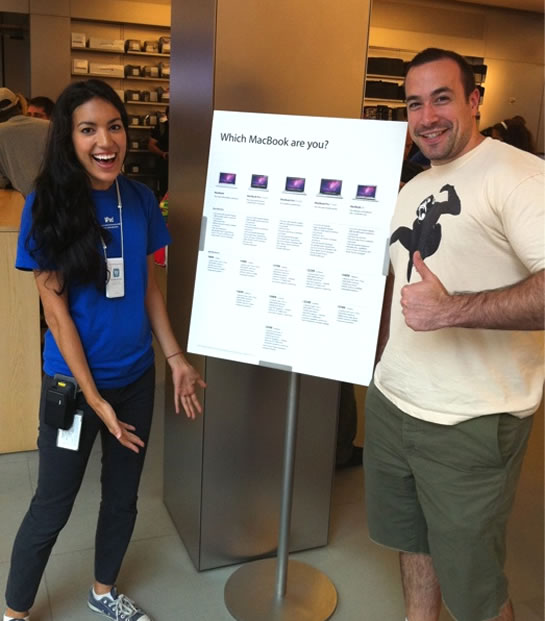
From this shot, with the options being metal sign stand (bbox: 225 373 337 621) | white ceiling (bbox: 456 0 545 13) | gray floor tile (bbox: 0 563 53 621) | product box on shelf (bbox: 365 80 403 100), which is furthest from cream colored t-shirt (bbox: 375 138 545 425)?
white ceiling (bbox: 456 0 545 13)

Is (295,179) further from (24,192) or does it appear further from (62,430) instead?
(24,192)

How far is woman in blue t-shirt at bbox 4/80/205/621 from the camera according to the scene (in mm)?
1574

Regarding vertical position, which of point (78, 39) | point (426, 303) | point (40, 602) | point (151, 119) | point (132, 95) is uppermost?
→ point (78, 39)

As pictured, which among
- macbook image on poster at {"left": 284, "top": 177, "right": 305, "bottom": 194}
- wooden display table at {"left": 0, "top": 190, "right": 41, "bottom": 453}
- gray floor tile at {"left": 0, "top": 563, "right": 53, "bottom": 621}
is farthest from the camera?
wooden display table at {"left": 0, "top": 190, "right": 41, "bottom": 453}

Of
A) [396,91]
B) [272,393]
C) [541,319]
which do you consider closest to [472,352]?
[541,319]

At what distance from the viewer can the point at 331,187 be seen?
65.3 inches

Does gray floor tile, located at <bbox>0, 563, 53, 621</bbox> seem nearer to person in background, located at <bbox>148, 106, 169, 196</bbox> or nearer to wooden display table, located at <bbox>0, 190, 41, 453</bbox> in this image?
wooden display table, located at <bbox>0, 190, 41, 453</bbox>

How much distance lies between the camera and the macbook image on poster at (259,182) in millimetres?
1728

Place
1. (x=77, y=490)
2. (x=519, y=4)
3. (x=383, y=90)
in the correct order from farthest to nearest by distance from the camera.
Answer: (x=519, y=4) → (x=383, y=90) → (x=77, y=490)

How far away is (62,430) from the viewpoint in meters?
1.67

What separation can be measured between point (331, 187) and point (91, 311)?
707 millimetres

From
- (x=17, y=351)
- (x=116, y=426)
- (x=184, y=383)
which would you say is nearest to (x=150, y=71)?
(x=17, y=351)

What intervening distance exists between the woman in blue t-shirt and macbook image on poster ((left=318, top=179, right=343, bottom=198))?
0.50 metres

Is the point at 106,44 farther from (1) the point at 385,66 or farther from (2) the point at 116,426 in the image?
(2) the point at 116,426
